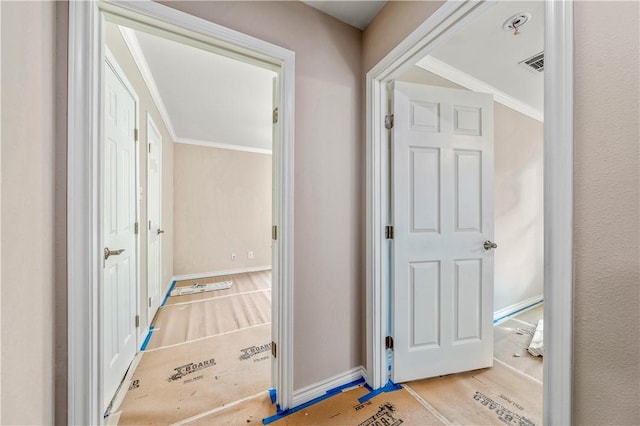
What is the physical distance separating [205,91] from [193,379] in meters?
2.62

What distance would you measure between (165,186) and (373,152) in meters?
3.22

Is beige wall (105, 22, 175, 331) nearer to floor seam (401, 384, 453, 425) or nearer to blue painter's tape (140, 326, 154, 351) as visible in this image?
blue painter's tape (140, 326, 154, 351)

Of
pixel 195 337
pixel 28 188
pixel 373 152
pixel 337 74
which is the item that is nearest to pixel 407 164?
pixel 373 152

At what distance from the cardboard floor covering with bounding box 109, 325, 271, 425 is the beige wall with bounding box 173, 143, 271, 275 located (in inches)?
97.2

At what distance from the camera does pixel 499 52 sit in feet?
6.07

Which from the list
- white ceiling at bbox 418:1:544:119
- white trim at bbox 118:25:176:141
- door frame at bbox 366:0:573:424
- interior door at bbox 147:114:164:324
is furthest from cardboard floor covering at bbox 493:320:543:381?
white trim at bbox 118:25:176:141

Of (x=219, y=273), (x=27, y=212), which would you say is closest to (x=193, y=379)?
(x=27, y=212)

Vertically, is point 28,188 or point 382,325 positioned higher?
point 28,188

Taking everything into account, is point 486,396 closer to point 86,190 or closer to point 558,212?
point 558,212

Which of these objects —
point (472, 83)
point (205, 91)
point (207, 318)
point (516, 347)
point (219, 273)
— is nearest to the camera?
point (516, 347)

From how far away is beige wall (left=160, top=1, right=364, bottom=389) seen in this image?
57.2 inches

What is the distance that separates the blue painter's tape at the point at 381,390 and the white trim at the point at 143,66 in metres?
2.57

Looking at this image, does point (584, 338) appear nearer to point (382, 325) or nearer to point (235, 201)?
point (382, 325)

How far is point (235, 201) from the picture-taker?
475 centimetres
